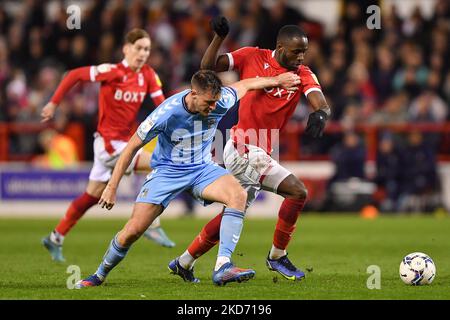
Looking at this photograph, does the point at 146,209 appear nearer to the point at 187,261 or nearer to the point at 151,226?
the point at 187,261

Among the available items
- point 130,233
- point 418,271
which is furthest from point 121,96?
point 418,271

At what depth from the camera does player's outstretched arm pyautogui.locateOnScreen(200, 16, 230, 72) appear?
873cm

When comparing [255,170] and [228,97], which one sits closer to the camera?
[228,97]

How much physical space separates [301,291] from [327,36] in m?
14.2

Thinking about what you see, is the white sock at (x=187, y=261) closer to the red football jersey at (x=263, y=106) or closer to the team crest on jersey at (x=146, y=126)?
the red football jersey at (x=263, y=106)

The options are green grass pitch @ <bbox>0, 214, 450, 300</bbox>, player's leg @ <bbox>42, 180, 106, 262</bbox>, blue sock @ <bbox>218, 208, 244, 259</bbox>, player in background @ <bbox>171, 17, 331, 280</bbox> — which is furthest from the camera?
player's leg @ <bbox>42, 180, 106, 262</bbox>

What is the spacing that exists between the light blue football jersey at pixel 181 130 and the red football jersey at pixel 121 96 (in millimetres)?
3155

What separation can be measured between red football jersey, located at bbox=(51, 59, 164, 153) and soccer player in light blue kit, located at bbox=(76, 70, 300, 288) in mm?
3153

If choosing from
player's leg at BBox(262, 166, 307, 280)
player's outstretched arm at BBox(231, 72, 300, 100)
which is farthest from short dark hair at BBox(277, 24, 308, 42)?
player's leg at BBox(262, 166, 307, 280)

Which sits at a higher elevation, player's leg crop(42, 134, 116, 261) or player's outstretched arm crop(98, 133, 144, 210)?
player's outstretched arm crop(98, 133, 144, 210)

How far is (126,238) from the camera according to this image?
830 centimetres

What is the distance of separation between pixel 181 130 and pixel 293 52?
1.37m

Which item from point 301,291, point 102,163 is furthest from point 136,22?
point 301,291

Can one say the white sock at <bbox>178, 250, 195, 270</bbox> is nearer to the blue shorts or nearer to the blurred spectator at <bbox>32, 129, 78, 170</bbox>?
the blue shorts
